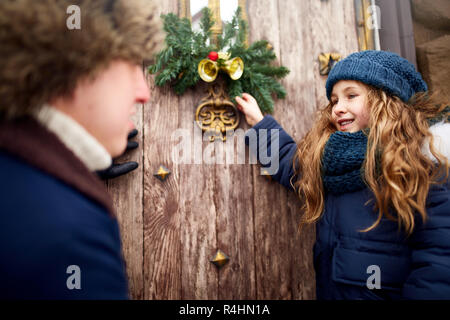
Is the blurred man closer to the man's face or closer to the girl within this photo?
the man's face

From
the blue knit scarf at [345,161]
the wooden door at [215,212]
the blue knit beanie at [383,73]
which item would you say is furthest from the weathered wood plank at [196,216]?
the blue knit beanie at [383,73]

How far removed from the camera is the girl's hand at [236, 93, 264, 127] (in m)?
1.18

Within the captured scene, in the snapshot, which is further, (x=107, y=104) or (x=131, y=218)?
(x=131, y=218)

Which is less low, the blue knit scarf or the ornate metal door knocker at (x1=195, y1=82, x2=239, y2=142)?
the ornate metal door knocker at (x1=195, y1=82, x2=239, y2=142)

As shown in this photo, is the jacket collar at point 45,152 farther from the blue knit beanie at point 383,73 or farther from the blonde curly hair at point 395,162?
the blue knit beanie at point 383,73

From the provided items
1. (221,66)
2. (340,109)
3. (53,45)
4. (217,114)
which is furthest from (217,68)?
(53,45)

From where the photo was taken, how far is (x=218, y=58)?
1.15m

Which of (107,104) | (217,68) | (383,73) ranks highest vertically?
(217,68)

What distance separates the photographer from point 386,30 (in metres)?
1.31

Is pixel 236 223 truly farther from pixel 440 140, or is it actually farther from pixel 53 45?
pixel 53 45

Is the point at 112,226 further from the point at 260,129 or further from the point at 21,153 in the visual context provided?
the point at 260,129

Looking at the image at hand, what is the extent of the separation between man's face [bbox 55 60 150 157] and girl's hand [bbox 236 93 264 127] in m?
0.65

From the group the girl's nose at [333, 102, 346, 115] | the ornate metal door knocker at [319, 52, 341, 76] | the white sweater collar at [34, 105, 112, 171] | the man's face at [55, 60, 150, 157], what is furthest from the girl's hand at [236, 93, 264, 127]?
the white sweater collar at [34, 105, 112, 171]

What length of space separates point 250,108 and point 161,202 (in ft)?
1.90
